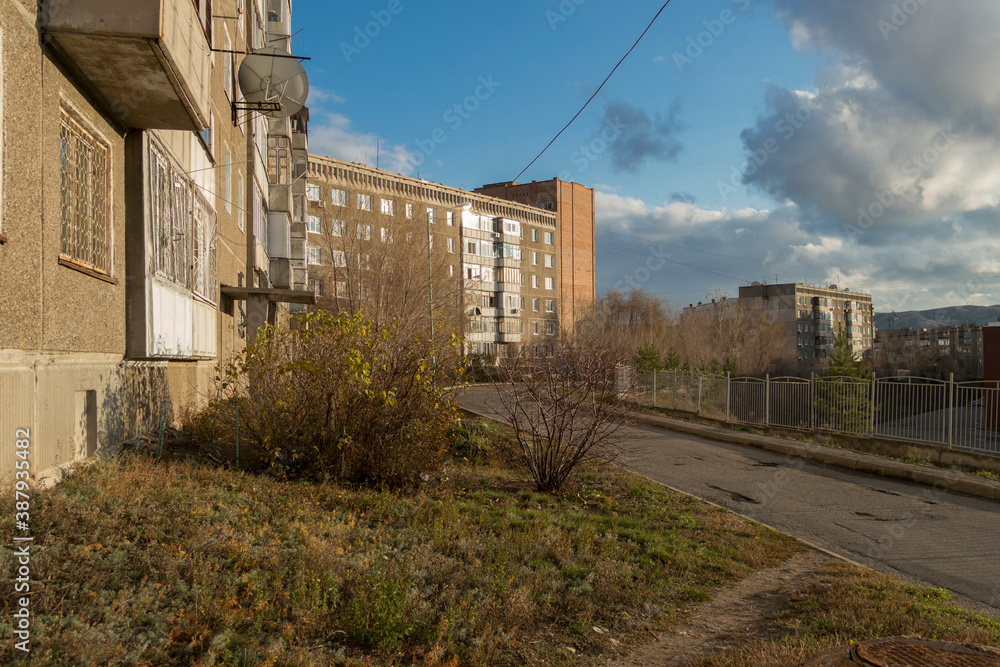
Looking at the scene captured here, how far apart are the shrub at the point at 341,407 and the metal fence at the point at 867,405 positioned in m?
3.14

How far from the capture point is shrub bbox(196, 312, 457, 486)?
7832 mm

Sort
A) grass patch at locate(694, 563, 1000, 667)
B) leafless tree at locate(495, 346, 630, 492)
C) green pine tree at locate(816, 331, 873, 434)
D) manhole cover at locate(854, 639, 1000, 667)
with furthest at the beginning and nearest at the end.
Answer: green pine tree at locate(816, 331, 873, 434)
leafless tree at locate(495, 346, 630, 492)
grass patch at locate(694, 563, 1000, 667)
manhole cover at locate(854, 639, 1000, 667)

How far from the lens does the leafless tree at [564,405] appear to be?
884 centimetres

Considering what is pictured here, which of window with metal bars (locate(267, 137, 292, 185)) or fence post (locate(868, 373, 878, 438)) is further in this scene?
window with metal bars (locate(267, 137, 292, 185))

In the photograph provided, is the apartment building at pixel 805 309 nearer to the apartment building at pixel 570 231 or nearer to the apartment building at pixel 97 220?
the apartment building at pixel 570 231

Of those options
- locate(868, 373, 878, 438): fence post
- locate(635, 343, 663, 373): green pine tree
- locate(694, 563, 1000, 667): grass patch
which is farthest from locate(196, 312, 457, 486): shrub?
locate(635, 343, 663, 373): green pine tree

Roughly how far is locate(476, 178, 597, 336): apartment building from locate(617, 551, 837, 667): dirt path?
61868 millimetres

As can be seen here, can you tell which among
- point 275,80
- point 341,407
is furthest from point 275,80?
point 341,407

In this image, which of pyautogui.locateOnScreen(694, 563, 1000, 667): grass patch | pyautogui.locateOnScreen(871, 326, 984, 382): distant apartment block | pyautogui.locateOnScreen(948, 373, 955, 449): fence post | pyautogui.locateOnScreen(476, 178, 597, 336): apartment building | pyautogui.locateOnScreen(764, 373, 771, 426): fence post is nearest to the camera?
pyautogui.locateOnScreen(694, 563, 1000, 667): grass patch

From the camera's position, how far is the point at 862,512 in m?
9.32

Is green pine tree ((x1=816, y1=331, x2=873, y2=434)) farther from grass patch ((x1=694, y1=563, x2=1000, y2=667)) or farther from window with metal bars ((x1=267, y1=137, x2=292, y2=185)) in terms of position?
window with metal bars ((x1=267, y1=137, x2=292, y2=185))

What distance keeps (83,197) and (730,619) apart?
6753 mm

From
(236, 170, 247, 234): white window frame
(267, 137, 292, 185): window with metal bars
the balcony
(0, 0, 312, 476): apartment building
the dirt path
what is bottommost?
the dirt path

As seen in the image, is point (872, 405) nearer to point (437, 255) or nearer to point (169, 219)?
point (169, 219)
